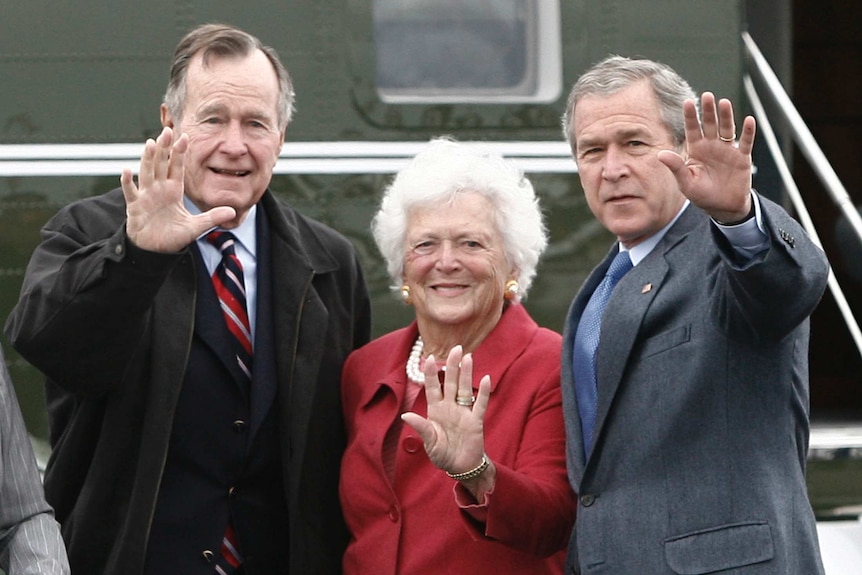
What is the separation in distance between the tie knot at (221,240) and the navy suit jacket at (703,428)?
3.41ft

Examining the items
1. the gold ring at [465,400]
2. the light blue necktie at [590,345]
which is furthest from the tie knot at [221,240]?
the light blue necktie at [590,345]

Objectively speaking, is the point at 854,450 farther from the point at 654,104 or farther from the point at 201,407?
the point at 201,407

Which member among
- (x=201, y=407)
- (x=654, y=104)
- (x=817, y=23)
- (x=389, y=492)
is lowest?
(x=389, y=492)

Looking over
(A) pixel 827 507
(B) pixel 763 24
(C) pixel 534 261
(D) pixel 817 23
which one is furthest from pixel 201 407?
(D) pixel 817 23

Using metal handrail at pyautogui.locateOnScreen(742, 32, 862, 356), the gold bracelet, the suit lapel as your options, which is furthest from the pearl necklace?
metal handrail at pyautogui.locateOnScreen(742, 32, 862, 356)

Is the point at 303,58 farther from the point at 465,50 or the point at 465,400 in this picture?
the point at 465,400

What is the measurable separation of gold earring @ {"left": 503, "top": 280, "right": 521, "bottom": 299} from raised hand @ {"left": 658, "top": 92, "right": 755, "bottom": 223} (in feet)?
2.72

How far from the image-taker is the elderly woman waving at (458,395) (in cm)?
295

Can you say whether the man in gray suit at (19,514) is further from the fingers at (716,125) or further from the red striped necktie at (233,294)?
the fingers at (716,125)

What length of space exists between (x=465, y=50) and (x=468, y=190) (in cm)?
136

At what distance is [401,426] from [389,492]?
6.9 inches

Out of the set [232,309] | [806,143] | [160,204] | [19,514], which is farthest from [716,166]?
[806,143]

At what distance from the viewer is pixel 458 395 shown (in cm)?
295

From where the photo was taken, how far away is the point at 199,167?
3312 millimetres
